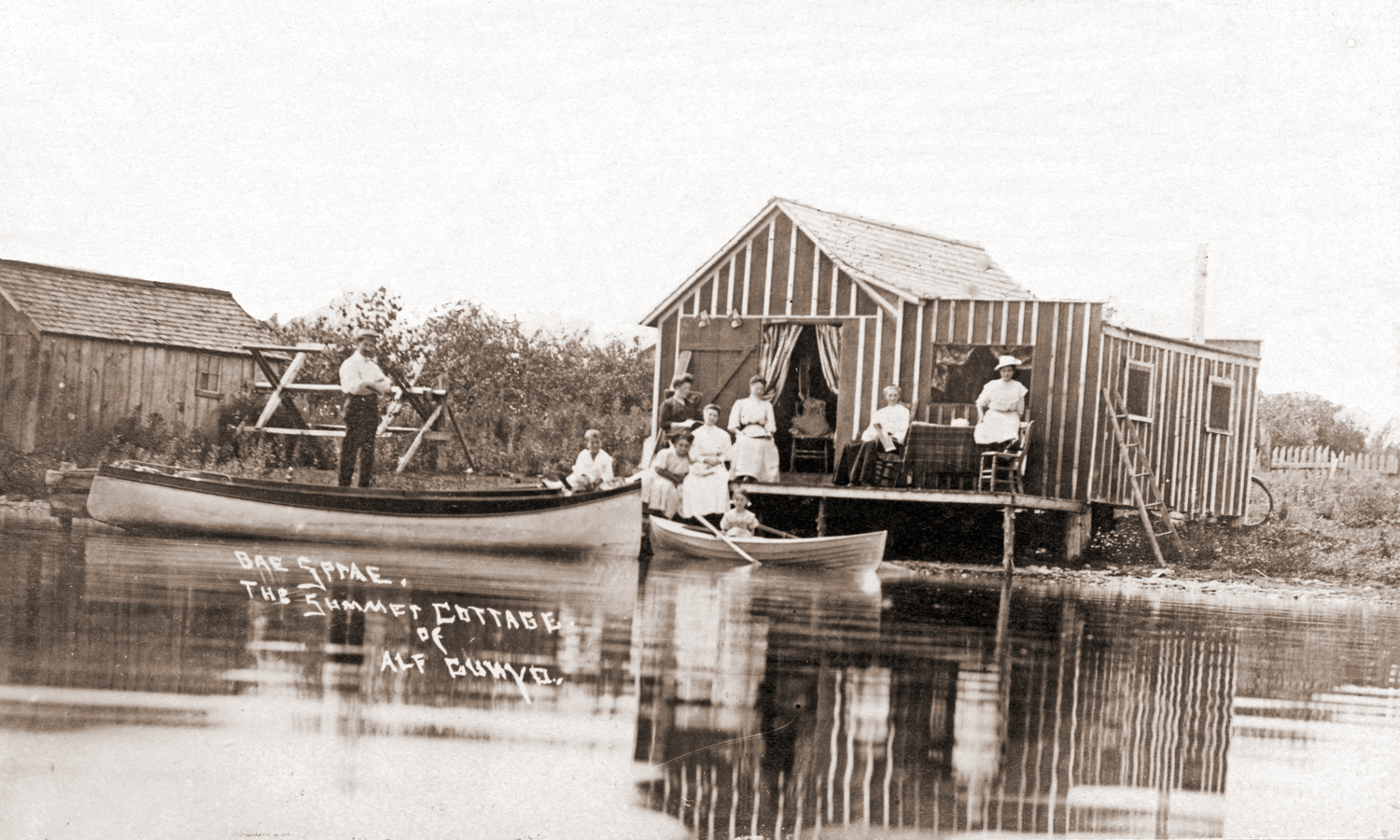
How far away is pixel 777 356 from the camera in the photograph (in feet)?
55.3

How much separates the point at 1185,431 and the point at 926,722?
43.0 ft

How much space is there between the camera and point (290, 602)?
7688mm

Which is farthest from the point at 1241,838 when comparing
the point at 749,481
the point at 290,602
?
the point at 749,481

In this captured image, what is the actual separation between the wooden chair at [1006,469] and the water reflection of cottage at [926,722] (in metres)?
5.51

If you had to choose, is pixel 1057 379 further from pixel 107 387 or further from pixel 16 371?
pixel 16 371

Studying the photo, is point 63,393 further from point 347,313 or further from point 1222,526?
point 1222,526

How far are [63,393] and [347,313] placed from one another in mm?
1832

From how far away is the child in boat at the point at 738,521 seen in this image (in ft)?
45.5

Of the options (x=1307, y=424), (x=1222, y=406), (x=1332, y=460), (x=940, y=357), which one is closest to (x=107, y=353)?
(x=940, y=357)

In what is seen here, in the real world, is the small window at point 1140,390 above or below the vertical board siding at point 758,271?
below

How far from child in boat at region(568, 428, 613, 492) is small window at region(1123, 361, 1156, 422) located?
7.13m

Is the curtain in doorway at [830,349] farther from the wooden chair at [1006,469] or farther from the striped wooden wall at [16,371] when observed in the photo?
the striped wooden wall at [16,371]

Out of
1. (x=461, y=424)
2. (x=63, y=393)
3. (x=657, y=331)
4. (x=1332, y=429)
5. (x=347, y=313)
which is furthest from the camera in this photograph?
(x=657, y=331)

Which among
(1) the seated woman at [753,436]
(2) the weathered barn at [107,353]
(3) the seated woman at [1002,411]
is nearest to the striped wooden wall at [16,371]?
(2) the weathered barn at [107,353]
